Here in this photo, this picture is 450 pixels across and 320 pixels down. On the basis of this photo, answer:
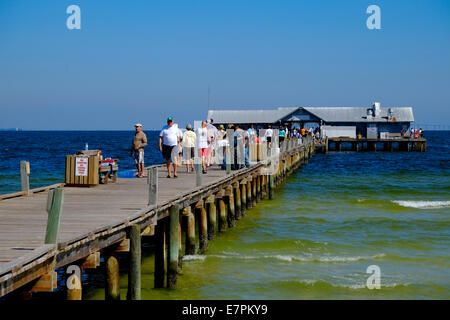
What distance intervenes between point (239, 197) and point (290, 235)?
10.5 feet

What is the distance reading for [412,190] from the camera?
34.8m

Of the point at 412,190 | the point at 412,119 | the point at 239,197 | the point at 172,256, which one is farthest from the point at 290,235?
the point at 412,119

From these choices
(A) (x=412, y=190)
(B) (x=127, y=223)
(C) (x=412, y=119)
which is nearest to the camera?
(B) (x=127, y=223)

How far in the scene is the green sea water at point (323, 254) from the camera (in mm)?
12523

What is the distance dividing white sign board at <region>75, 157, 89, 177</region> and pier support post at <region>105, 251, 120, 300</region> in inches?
267

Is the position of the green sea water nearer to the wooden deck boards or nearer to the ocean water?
the ocean water

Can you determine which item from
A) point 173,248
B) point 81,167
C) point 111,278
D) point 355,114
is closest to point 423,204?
point 81,167

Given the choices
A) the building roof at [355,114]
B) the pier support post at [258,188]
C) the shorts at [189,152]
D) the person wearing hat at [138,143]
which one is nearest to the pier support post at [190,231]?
the person wearing hat at [138,143]

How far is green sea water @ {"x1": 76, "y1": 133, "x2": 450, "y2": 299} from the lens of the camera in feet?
41.1

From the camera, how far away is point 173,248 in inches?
498

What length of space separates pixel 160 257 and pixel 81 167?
5.03 metres

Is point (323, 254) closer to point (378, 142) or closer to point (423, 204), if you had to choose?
point (423, 204)

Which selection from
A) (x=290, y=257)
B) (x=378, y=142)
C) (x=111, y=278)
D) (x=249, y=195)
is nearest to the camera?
(x=111, y=278)
